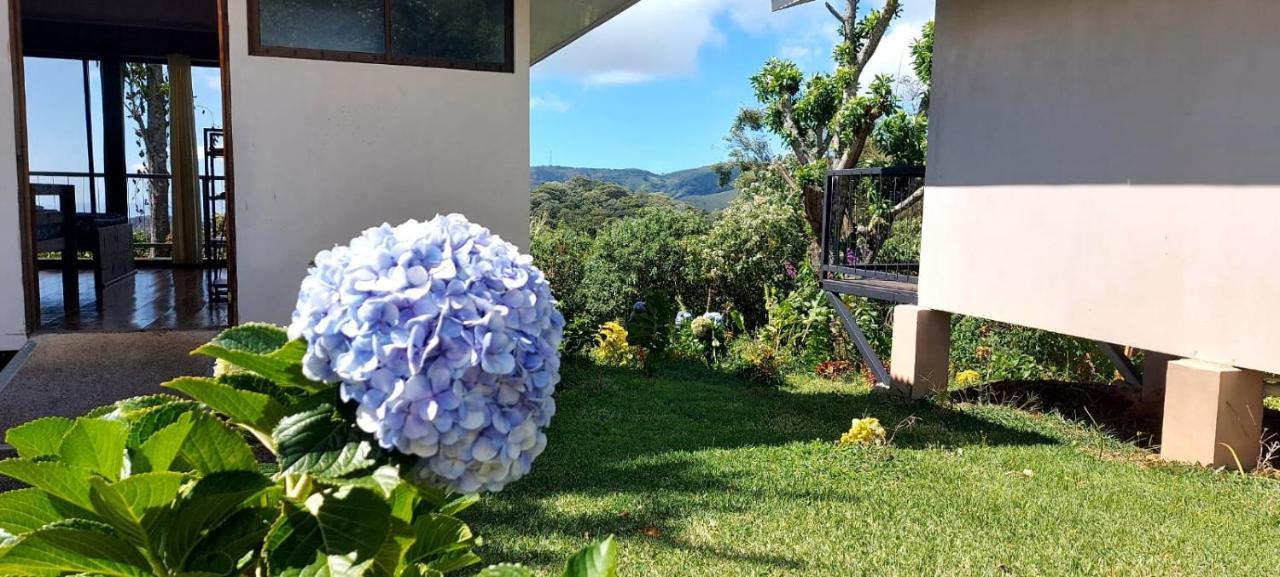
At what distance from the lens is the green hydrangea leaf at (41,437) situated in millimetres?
1010

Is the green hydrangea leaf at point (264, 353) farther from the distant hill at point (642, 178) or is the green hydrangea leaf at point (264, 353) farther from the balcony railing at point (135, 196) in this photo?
the distant hill at point (642, 178)

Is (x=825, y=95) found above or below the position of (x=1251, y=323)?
above

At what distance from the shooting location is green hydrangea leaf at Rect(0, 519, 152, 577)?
0.94m

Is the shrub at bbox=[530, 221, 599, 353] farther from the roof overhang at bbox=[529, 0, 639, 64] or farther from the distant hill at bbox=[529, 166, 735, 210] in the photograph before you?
the distant hill at bbox=[529, 166, 735, 210]

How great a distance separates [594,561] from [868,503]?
3197 millimetres

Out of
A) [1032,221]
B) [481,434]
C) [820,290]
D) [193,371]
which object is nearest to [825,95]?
[820,290]

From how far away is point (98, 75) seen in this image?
9.60 meters

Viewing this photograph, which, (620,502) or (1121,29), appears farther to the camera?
(1121,29)

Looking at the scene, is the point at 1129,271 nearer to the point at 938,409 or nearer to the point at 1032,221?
the point at 1032,221

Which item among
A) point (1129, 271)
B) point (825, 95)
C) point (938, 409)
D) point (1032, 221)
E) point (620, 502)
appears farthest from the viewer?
point (825, 95)

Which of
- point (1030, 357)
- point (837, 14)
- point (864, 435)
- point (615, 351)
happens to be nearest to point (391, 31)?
point (615, 351)

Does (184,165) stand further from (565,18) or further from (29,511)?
(29,511)

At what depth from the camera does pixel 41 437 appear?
102 centimetres

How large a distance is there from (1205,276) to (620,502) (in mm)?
3512
